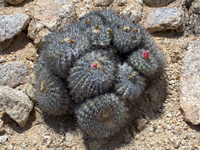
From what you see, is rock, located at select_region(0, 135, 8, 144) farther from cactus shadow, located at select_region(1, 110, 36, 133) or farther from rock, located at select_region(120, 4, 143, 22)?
rock, located at select_region(120, 4, 143, 22)

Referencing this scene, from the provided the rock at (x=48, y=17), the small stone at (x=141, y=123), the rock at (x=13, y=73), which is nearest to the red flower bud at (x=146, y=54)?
the small stone at (x=141, y=123)

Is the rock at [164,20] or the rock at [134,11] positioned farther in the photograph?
the rock at [134,11]

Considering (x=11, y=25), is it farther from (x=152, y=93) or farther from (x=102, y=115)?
(x=152, y=93)

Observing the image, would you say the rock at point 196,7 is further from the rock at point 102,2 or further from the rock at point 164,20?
the rock at point 102,2

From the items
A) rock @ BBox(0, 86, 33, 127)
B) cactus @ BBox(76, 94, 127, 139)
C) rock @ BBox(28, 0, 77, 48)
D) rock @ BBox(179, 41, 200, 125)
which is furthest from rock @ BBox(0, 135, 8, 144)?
A: rock @ BBox(179, 41, 200, 125)

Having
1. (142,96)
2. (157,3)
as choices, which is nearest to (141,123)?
(142,96)

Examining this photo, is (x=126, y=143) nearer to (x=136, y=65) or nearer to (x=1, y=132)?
(x=136, y=65)
